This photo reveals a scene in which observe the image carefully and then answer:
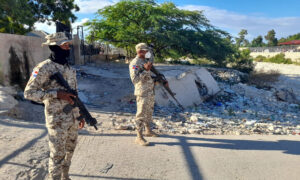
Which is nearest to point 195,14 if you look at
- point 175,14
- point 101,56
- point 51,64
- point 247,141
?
point 175,14

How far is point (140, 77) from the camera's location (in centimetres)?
360

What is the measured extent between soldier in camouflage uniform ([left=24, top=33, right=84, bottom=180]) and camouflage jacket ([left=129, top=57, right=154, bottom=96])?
1.41 meters

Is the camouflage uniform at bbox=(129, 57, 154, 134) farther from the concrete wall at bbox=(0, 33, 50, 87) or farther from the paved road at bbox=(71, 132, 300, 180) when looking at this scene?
the concrete wall at bbox=(0, 33, 50, 87)

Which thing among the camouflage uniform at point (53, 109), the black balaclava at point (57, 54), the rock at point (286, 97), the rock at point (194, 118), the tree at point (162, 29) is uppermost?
the tree at point (162, 29)

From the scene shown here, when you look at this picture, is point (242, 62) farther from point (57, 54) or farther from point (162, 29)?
point (57, 54)

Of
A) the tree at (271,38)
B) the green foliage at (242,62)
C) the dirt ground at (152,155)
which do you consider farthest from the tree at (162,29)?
the tree at (271,38)

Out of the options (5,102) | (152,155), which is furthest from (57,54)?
(5,102)

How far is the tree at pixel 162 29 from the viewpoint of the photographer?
45.1 ft

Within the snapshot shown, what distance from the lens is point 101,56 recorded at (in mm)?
14539

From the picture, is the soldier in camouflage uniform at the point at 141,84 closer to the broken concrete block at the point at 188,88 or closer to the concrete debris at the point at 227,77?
the broken concrete block at the point at 188,88

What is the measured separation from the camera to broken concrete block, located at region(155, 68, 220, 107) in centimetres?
652

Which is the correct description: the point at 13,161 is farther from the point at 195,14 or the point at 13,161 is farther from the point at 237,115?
the point at 195,14

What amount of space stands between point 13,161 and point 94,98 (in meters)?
3.96

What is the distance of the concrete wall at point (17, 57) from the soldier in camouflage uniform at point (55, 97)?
14.2ft
